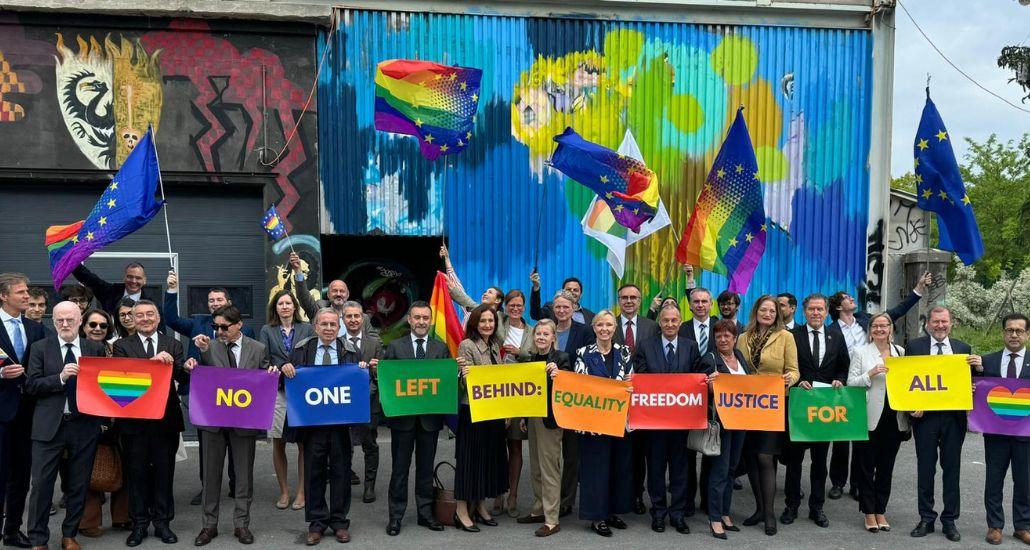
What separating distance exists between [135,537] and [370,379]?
92.1 inches

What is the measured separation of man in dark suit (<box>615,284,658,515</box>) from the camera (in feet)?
25.3

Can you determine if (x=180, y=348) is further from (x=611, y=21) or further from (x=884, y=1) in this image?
(x=884, y=1)

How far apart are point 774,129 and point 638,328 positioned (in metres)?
5.86

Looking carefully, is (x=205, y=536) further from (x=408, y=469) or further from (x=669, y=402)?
(x=669, y=402)

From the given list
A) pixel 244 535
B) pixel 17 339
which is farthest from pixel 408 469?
pixel 17 339

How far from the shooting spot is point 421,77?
8867 millimetres

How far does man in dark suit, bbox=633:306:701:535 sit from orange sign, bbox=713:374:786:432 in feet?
1.14

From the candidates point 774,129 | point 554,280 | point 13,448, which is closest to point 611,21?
point 774,129

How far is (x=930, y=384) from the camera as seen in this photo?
711 cm

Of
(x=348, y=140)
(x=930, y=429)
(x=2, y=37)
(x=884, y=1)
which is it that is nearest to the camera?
(x=930, y=429)

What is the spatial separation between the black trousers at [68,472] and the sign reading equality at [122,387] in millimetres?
216

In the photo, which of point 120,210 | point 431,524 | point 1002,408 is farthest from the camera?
point 120,210

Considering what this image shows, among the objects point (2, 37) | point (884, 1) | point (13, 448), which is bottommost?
point (13, 448)

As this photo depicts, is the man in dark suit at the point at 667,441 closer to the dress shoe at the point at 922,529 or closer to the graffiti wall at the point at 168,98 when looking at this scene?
the dress shoe at the point at 922,529
